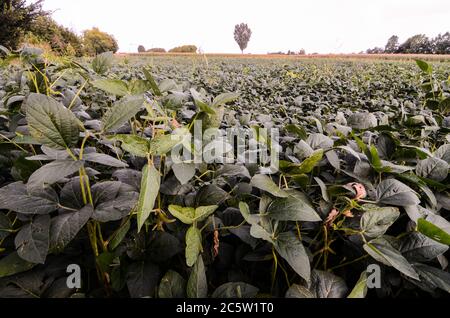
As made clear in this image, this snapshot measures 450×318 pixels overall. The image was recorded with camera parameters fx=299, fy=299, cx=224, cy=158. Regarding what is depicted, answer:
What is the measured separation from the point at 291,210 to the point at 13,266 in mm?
596

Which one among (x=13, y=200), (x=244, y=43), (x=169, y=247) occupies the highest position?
(x=244, y=43)

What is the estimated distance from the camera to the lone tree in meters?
64.4

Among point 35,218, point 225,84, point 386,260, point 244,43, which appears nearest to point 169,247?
point 35,218

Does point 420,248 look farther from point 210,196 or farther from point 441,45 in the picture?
point 441,45

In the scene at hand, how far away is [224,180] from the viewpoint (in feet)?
2.70

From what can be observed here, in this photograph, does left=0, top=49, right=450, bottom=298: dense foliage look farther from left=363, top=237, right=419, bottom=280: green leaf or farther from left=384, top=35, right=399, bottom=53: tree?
left=384, top=35, right=399, bottom=53: tree

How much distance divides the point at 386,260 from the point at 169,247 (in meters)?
0.45

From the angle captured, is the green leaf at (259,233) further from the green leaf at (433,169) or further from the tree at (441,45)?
the tree at (441,45)

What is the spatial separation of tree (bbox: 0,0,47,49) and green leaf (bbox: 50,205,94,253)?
50.0 feet

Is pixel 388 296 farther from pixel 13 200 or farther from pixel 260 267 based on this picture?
pixel 13 200

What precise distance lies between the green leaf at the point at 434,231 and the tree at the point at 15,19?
→ 15.7m

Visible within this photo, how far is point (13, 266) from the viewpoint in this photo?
2.06ft

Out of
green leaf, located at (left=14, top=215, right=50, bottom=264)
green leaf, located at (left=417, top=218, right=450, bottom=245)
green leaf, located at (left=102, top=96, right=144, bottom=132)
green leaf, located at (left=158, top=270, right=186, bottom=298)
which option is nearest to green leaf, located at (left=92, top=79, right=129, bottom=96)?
green leaf, located at (left=102, top=96, right=144, bottom=132)

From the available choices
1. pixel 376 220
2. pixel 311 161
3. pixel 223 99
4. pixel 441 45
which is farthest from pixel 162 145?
pixel 441 45
